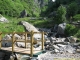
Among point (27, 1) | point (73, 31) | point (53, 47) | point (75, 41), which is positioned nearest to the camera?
point (53, 47)

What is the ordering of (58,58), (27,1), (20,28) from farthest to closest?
(27,1), (20,28), (58,58)

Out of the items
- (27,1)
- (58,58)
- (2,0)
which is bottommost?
(58,58)

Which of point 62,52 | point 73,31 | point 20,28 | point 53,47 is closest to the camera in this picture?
point 62,52

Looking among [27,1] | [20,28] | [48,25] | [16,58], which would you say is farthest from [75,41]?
[27,1]

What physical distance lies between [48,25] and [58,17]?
523 centimetres

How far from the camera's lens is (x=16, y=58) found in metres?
21.4

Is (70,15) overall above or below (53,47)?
above

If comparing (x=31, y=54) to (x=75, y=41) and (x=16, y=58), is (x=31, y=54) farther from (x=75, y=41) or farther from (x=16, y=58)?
(x=75, y=41)

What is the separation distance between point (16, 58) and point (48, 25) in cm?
3996

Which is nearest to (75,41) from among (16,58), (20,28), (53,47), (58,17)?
(53,47)

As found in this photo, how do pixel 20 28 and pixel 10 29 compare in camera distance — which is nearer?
pixel 10 29

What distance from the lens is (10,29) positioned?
118 ft

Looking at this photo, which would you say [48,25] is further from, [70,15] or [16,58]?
[16,58]

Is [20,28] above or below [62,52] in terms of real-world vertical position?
above
